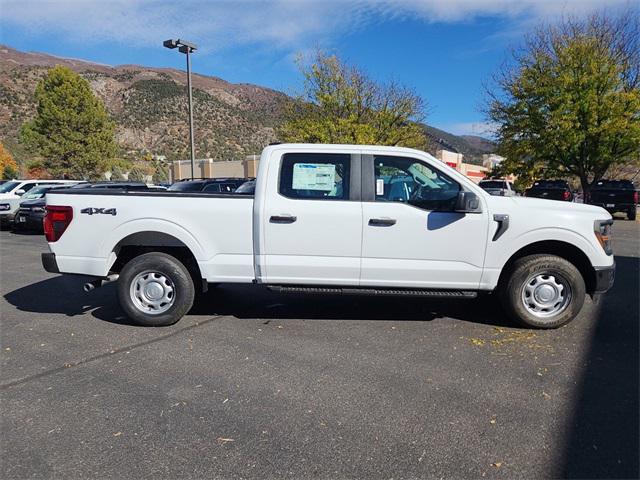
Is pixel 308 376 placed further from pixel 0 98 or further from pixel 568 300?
pixel 0 98

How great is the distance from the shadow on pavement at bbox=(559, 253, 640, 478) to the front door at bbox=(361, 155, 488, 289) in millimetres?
1377

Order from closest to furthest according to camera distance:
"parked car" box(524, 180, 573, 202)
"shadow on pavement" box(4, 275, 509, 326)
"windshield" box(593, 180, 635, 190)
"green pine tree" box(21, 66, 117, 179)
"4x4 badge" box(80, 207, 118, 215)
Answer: "4x4 badge" box(80, 207, 118, 215) < "shadow on pavement" box(4, 275, 509, 326) < "parked car" box(524, 180, 573, 202) < "windshield" box(593, 180, 635, 190) < "green pine tree" box(21, 66, 117, 179)

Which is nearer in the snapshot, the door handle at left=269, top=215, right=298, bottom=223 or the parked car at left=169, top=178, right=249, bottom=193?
the door handle at left=269, top=215, right=298, bottom=223

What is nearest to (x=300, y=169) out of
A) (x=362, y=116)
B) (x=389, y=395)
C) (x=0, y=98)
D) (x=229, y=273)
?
(x=229, y=273)

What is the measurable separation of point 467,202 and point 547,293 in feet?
4.60

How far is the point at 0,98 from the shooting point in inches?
2820

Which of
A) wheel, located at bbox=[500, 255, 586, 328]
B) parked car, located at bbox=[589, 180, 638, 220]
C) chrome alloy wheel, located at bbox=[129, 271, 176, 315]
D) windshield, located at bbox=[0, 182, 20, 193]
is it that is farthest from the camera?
parked car, located at bbox=[589, 180, 638, 220]

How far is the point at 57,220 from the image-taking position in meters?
4.95

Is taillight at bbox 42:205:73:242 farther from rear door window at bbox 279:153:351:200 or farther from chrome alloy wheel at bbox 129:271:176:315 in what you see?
rear door window at bbox 279:153:351:200

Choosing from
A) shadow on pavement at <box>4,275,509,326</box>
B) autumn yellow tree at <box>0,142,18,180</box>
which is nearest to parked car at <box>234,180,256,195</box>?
shadow on pavement at <box>4,275,509,326</box>

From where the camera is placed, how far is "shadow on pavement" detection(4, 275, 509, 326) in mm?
5473

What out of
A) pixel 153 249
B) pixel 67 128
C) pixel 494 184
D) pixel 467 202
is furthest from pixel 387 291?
pixel 67 128

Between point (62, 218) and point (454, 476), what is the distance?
461 centimetres

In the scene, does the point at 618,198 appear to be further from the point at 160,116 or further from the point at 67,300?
the point at 160,116
